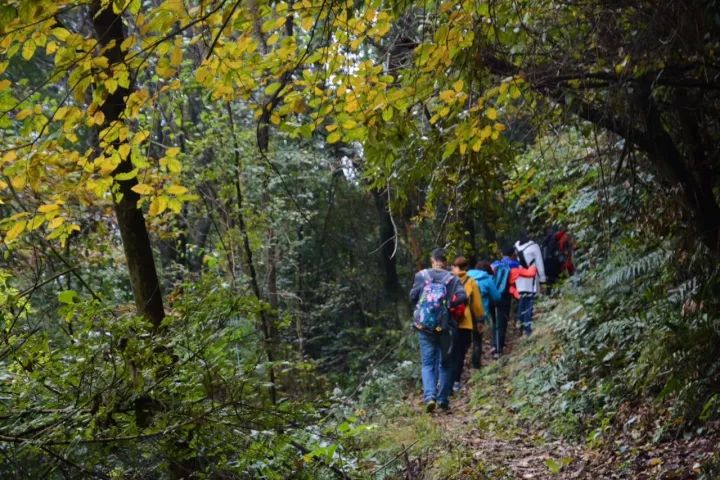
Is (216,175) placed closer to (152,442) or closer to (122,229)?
(122,229)

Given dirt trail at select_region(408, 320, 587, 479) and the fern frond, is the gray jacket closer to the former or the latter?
dirt trail at select_region(408, 320, 587, 479)

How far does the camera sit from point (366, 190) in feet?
21.1

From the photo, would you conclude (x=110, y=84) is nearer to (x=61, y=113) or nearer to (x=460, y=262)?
(x=61, y=113)

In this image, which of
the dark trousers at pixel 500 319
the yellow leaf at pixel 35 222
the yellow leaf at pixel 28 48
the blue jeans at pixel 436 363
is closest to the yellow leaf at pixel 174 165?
the yellow leaf at pixel 35 222

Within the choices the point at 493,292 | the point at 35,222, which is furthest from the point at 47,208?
the point at 493,292

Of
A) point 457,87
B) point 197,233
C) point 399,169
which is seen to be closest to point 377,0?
point 457,87

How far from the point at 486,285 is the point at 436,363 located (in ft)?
10.1

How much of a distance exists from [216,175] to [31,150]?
18.8ft

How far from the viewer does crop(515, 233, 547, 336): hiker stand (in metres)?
12.4

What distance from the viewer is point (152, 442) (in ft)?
11.0

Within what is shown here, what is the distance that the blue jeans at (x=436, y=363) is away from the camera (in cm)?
908

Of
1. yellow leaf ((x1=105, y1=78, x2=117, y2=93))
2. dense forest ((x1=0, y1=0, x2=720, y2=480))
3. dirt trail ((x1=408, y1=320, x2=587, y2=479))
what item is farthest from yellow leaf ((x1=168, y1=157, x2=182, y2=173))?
dirt trail ((x1=408, y1=320, x2=587, y2=479))

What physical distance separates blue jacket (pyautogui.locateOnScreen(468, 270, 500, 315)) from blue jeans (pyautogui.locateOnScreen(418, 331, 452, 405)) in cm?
275

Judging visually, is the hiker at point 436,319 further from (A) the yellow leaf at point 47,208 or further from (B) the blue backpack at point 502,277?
(A) the yellow leaf at point 47,208
